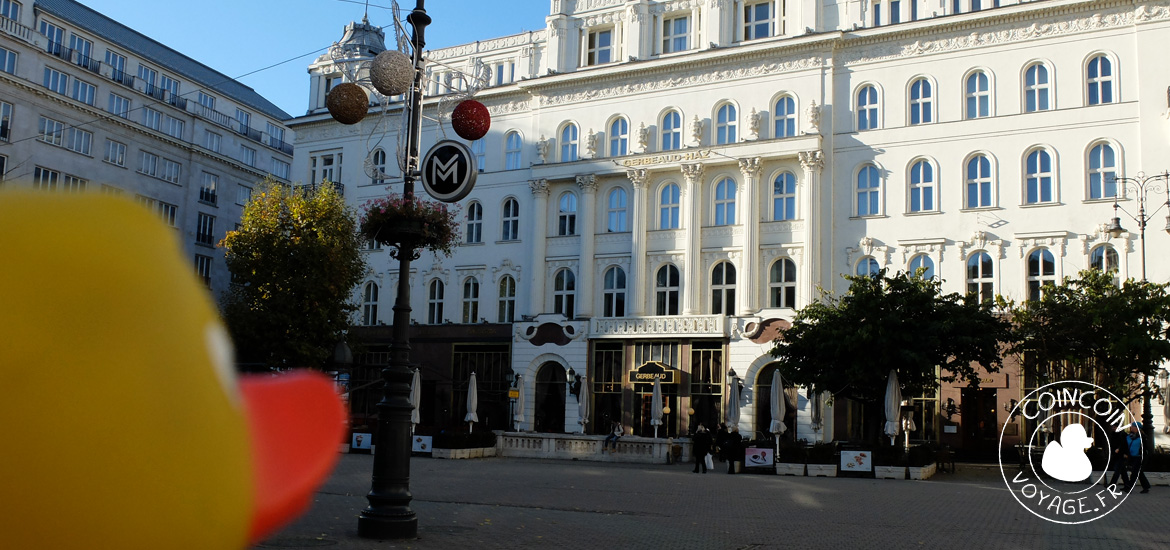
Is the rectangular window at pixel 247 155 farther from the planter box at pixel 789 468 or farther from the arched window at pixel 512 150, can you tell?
the planter box at pixel 789 468

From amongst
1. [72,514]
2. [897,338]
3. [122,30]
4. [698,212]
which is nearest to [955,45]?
[698,212]

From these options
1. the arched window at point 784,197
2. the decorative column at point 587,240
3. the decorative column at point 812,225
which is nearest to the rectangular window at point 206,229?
the decorative column at point 587,240

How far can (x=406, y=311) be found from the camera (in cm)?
1301

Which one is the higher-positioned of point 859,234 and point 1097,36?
point 1097,36

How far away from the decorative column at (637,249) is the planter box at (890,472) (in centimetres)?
1802

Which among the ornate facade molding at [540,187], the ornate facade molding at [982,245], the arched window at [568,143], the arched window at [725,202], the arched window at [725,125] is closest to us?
the ornate facade molding at [982,245]

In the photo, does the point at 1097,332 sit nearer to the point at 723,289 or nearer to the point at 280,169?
the point at 723,289

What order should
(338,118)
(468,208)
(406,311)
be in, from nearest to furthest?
(338,118) → (406,311) → (468,208)

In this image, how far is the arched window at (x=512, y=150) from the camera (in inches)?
1946

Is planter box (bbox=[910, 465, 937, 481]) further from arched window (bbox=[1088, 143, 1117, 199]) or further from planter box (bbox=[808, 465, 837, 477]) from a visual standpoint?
arched window (bbox=[1088, 143, 1117, 199])

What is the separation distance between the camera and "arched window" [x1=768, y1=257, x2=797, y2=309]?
137 feet

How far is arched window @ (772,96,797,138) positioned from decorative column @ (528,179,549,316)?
36.5 ft

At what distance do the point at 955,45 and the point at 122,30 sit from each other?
4649 cm

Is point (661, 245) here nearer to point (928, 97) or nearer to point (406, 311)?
point (928, 97)
